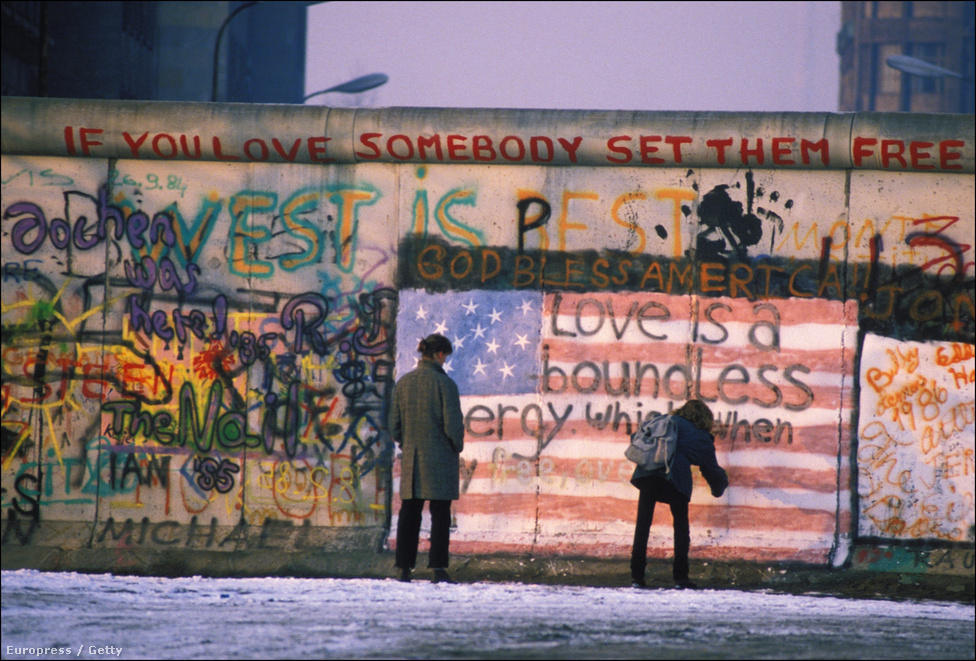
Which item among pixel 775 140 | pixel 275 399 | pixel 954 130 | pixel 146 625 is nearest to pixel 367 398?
pixel 275 399

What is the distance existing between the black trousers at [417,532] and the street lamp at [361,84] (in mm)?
17165

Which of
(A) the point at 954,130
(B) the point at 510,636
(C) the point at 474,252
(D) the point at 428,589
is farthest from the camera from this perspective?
(C) the point at 474,252

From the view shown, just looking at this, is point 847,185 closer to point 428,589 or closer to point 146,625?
point 428,589

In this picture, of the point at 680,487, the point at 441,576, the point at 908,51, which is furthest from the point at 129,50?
the point at 908,51

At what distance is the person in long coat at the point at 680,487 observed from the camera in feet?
26.5

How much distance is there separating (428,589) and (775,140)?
3975 mm

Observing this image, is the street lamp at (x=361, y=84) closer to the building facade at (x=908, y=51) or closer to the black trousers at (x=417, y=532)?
the black trousers at (x=417, y=532)

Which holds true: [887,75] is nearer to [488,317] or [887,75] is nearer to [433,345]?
[488,317]

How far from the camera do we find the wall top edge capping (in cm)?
831

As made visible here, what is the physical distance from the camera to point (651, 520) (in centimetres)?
814

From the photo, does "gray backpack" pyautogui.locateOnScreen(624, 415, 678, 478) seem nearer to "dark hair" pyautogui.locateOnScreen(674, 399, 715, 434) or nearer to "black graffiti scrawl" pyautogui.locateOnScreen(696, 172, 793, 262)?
"dark hair" pyautogui.locateOnScreen(674, 399, 715, 434)

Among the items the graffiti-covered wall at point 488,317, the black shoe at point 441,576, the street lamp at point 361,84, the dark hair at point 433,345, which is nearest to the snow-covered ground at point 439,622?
the black shoe at point 441,576

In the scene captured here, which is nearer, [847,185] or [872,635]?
[872,635]

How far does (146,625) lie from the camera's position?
6.24 m
